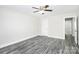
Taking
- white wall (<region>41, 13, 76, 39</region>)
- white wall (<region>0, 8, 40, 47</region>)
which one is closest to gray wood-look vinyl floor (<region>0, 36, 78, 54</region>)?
white wall (<region>0, 8, 40, 47</region>)

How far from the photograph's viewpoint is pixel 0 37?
2787 mm

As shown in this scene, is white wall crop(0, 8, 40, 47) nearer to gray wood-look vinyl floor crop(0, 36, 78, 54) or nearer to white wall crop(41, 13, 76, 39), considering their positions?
gray wood-look vinyl floor crop(0, 36, 78, 54)

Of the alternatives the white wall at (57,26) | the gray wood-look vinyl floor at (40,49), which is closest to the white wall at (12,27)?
the gray wood-look vinyl floor at (40,49)

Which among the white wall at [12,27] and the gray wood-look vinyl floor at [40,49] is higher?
the white wall at [12,27]

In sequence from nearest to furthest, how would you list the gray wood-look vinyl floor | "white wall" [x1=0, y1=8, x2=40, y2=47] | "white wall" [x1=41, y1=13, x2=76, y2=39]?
1. the gray wood-look vinyl floor
2. "white wall" [x1=0, y1=8, x2=40, y2=47]
3. "white wall" [x1=41, y1=13, x2=76, y2=39]

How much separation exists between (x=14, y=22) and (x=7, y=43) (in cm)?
114

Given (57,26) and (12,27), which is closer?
(12,27)

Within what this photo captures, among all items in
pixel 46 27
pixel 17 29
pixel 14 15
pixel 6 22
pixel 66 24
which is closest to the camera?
pixel 6 22

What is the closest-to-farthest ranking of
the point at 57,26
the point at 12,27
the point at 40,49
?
1. the point at 40,49
2. the point at 12,27
3. the point at 57,26

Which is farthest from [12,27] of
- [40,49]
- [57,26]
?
[57,26]

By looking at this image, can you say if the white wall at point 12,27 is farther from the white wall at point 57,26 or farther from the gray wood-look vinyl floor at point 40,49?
the white wall at point 57,26

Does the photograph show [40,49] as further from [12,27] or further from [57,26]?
[57,26]
